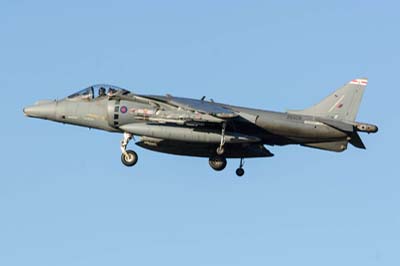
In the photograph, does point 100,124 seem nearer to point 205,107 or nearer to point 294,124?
point 205,107

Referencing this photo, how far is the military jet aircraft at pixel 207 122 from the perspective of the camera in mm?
45156

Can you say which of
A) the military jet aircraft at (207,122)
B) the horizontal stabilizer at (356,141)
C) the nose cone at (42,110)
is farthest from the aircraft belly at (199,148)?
the nose cone at (42,110)

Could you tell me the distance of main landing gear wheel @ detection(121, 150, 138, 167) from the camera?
46.4 meters

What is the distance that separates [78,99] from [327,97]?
1057cm

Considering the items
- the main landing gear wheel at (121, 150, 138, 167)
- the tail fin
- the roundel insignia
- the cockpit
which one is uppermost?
the tail fin

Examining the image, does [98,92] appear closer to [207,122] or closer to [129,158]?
[129,158]

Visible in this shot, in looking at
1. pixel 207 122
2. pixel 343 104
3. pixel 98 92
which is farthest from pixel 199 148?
pixel 343 104

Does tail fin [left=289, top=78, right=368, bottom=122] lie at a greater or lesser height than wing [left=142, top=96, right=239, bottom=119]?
greater

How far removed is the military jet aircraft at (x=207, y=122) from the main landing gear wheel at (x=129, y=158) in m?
0.04

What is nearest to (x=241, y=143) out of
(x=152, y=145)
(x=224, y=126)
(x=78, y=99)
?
(x=224, y=126)

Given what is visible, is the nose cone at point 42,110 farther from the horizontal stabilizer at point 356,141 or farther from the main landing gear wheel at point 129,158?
the horizontal stabilizer at point 356,141

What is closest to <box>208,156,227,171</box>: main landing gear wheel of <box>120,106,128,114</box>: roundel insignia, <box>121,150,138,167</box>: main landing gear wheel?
<box>121,150,138,167</box>: main landing gear wheel

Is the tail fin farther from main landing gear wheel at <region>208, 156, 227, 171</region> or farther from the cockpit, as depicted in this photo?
the cockpit

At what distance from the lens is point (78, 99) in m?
47.5
